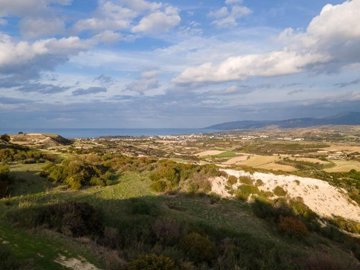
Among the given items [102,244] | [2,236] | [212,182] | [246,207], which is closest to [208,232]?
[102,244]

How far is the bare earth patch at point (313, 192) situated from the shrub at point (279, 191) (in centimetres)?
38

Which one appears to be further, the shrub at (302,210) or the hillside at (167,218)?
the shrub at (302,210)

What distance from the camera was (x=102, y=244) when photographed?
13398 millimetres

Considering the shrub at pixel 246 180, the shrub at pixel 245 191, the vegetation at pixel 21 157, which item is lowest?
the shrub at pixel 245 191

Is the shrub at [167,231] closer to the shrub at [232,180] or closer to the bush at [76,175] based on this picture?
the bush at [76,175]

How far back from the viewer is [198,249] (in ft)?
45.8

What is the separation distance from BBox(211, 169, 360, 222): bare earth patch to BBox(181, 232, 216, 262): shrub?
18409 millimetres

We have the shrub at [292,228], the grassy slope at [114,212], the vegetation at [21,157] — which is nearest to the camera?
the grassy slope at [114,212]

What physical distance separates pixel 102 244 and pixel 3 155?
25.5 m

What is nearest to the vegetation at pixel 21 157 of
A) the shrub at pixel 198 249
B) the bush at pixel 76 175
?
the bush at pixel 76 175

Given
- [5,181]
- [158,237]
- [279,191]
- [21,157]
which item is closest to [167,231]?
[158,237]

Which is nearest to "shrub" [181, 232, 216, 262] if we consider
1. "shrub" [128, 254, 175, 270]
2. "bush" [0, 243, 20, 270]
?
"shrub" [128, 254, 175, 270]

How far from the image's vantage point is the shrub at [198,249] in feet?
45.2

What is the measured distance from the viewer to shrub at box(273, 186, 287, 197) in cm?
3481
